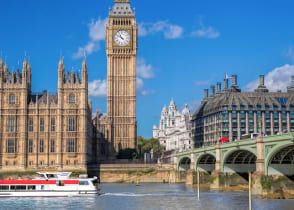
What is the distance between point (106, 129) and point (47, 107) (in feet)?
113

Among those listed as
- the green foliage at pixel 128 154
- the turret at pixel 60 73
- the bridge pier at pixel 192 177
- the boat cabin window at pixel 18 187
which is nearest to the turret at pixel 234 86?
the green foliage at pixel 128 154

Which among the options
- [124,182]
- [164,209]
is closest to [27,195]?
[164,209]

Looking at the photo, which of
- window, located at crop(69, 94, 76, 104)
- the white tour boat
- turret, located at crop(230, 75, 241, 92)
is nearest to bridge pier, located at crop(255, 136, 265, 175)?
the white tour boat

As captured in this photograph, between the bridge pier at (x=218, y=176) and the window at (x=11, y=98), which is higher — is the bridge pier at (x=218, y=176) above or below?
below

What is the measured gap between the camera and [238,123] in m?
152

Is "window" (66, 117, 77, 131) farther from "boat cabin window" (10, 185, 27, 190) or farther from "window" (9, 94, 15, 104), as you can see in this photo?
"boat cabin window" (10, 185, 27, 190)

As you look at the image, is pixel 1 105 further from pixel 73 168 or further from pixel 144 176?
pixel 144 176

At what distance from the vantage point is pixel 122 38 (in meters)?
160

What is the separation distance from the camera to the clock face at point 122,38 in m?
160

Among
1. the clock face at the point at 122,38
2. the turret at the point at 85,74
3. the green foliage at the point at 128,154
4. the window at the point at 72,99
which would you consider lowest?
the green foliage at the point at 128,154

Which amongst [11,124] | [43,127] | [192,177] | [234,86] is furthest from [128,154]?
[234,86]

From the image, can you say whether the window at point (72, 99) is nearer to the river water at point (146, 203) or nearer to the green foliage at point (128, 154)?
the green foliage at point (128, 154)

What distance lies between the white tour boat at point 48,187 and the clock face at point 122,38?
277ft

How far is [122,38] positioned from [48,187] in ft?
287
